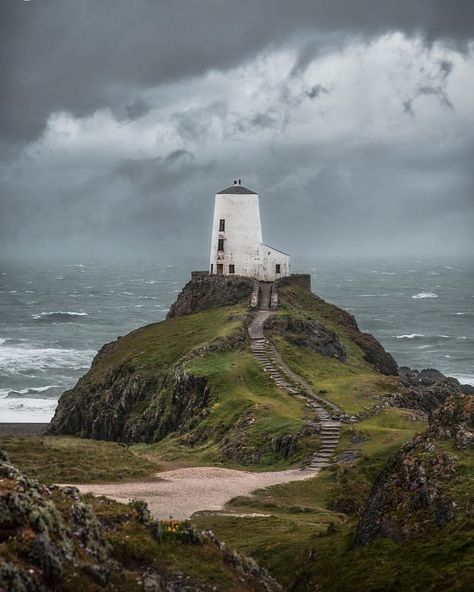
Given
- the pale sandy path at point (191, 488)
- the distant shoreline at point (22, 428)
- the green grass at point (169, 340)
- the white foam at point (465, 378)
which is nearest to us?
the pale sandy path at point (191, 488)

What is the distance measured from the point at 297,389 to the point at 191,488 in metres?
16.2

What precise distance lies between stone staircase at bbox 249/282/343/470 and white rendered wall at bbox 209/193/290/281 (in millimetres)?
10479

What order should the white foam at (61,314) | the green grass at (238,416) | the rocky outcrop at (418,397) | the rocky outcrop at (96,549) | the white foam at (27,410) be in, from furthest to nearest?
the white foam at (61,314)
the white foam at (27,410)
the rocky outcrop at (418,397)
the green grass at (238,416)
the rocky outcrop at (96,549)

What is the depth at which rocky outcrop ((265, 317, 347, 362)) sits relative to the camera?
60625mm

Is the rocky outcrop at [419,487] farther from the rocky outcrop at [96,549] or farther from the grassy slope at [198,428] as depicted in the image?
the grassy slope at [198,428]

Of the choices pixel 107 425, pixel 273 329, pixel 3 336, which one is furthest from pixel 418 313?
pixel 107 425

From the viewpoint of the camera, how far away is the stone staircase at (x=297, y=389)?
37.1 meters

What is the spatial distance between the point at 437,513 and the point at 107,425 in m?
35.2

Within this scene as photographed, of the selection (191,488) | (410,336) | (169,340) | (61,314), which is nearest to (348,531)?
(191,488)

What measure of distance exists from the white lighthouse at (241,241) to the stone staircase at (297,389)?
413 inches

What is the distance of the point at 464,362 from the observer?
370ft

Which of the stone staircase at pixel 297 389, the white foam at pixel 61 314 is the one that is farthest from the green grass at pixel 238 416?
the white foam at pixel 61 314

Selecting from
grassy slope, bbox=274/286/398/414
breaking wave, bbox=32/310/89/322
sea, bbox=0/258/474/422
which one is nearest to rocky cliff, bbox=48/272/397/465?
grassy slope, bbox=274/286/398/414

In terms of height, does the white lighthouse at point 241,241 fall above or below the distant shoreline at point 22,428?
above
